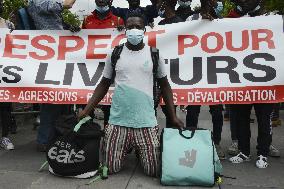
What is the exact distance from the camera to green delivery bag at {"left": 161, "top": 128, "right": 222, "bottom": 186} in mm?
3979

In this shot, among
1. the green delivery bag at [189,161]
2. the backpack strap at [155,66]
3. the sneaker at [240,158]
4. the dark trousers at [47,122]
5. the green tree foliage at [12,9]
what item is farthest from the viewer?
the green tree foliage at [12,9]

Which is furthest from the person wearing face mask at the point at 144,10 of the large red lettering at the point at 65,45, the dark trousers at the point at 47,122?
the dark trousers at the point at 47,122

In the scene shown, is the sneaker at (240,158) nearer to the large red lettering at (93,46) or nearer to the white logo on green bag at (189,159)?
the white logo on green bag at (189,159)

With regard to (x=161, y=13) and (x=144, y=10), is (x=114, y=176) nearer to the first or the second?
(x=161, y=13)

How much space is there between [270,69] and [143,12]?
182 centimetres

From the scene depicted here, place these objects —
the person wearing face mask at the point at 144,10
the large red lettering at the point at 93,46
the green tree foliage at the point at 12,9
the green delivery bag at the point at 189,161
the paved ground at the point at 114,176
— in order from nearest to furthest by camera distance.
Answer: the green delivery bag at the point at 189,161, the paved ground at the point at 114,176, the large red lettering at the point at 93,46, the person wearing face mask at the point at 144,10, the green tree foliage at the point at 12,9

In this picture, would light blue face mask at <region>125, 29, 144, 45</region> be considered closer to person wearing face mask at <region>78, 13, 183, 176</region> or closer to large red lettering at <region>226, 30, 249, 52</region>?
person wearing face mask at <region>78, 13, 183, 176</region>

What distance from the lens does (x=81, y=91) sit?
525cm

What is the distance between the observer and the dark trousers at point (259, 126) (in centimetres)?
470

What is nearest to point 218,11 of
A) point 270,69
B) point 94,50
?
point 270,69

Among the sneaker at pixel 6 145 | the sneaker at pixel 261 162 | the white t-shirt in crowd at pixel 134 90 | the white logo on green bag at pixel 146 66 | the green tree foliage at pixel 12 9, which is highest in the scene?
the green tree foliage at pixel 12 9

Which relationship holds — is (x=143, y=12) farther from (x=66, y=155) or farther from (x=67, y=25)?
(x=66, y=155)

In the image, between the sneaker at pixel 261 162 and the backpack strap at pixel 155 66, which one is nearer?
the backpack strap at pixel 155 66

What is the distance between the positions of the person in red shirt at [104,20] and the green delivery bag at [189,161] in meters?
2.04
